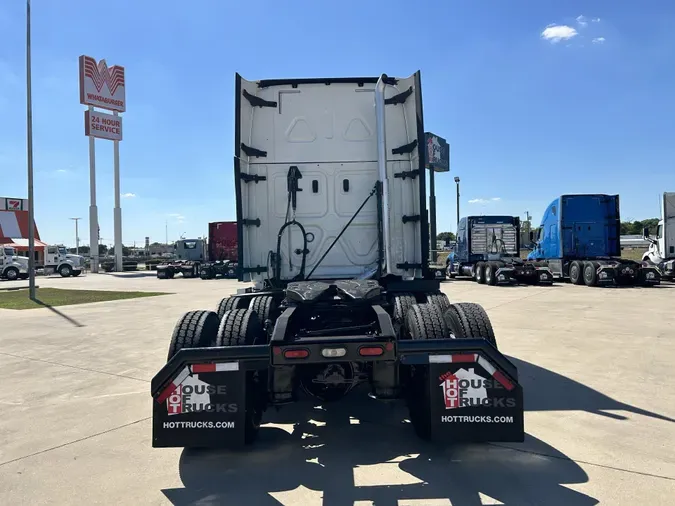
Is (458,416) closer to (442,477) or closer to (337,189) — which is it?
(442,477)

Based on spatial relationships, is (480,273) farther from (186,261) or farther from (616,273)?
(186,261)

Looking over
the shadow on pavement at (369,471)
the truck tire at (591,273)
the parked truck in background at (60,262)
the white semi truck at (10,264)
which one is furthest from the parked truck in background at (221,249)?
the shadow on pavement at (369,471)

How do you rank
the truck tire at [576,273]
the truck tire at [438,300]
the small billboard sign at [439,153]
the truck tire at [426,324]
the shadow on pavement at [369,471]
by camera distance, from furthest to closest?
the small billboard sign at [439,153] < the truck tire at [576,273] < the truck tire at [438,300] < the truck tire at [426,324] < the shadow on pavement at [369,471]

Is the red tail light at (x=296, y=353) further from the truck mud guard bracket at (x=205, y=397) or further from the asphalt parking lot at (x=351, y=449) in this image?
the asphalt parking lot at (x=351, y=449)

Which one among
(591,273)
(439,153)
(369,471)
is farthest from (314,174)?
(439,153)

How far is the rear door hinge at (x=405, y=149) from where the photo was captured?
6.01 m

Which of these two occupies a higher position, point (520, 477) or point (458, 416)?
point (458, 416)

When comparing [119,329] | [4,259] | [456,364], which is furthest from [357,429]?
[4,259]

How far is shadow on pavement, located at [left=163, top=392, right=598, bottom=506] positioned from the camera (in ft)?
10.9

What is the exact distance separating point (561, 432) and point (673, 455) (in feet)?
2.76

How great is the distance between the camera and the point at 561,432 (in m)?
4.45

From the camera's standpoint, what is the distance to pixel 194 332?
4.36 metres

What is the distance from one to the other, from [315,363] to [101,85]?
160 feet

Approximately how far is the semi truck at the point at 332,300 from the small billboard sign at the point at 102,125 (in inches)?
1758
